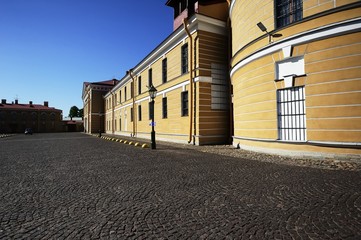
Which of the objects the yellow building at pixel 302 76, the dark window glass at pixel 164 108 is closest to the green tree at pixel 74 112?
the dark window glass at pixel 164 108

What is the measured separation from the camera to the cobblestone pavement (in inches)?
108

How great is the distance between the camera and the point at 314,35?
7.51 meters

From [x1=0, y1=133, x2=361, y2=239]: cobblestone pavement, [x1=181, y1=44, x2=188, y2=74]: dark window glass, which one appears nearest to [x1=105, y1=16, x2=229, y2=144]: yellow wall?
[x1=181, y1=44, x2=188, y2=74]: dark window glass

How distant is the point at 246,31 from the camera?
10.7 metres

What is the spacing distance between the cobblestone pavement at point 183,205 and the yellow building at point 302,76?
207 cm

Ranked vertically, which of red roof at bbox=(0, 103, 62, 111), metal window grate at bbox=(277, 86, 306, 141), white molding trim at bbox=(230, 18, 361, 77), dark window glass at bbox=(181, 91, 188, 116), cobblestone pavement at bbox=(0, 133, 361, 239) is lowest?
cobblestone pavement at bbox=(0, 133, 361, 239)

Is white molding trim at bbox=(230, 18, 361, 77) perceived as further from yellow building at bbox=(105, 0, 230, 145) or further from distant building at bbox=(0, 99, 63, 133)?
distant building at bbox=(0, 99, 63, 133)

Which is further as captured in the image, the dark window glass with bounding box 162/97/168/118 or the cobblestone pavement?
the dark window glass with bounding box 162/97/168/118

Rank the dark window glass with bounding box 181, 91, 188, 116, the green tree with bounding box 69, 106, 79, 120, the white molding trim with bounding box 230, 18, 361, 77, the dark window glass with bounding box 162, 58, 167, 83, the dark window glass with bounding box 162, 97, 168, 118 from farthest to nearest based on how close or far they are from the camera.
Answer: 1. the green tree with bounding box 69, 106, 79, 120
2. the dark window glass with bounding box 162, 58, 167, 83
3. the dark window glass with bounding box 162, 97, 168, 118
4. the dark window glass with bounding box 181, 91, 188, 116
5. the white molding trim with bounding box 230, 18, 361, 77

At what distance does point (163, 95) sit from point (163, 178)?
13821mm

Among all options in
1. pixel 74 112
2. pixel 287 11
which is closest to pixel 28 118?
pixel 74 112

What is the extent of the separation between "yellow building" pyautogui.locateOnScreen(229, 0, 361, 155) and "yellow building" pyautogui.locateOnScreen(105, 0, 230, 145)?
3.76m

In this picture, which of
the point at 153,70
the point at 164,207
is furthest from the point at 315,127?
the point at 153,70

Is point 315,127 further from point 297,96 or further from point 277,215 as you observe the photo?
point 277,215
